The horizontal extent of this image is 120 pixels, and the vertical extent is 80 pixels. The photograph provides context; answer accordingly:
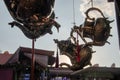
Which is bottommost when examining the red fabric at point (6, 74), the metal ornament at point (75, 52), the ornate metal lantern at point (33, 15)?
the red fabric at point (6, 74)

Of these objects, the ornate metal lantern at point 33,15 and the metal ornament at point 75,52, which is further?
the metal ornament at point 75,52

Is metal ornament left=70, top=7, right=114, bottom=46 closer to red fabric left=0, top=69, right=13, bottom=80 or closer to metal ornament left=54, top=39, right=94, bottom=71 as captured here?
metal ornament left=54, top=39, right=94, bottom=71

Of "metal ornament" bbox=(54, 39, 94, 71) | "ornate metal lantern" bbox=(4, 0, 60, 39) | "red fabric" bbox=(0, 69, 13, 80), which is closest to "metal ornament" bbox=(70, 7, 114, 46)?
"metal ornament" bbox=(54, 39, 94, 71)

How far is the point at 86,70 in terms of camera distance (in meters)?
5.26

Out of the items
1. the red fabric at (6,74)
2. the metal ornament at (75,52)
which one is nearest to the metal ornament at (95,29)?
the metal ornament at (75,52)

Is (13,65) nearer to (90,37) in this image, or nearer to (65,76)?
(65,76)

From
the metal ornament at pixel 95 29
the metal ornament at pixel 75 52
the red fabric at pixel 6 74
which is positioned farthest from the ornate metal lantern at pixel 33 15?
the red fabric at pixel 6 74

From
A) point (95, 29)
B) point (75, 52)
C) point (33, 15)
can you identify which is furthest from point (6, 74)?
point (33, 15)

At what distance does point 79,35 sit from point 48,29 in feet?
8.39

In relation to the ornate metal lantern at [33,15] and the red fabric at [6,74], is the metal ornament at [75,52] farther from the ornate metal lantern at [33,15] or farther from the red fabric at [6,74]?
the ornate metal lantern at [33,15]

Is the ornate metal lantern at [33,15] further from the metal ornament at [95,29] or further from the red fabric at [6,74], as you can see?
the red fabric at [6,74]

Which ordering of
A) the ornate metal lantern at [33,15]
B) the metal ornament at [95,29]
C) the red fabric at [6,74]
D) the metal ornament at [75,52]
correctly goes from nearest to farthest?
the ornate metal lantern at [33,15] < the metal ornament at [95,29] < the metal ornament at [75,52] < the red fabric at [6,74]

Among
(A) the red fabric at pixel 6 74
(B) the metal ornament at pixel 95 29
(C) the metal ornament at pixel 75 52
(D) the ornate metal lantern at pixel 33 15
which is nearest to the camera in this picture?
(D) the ornate metal lantern at pixel 33 15

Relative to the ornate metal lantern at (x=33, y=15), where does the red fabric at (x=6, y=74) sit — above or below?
below
